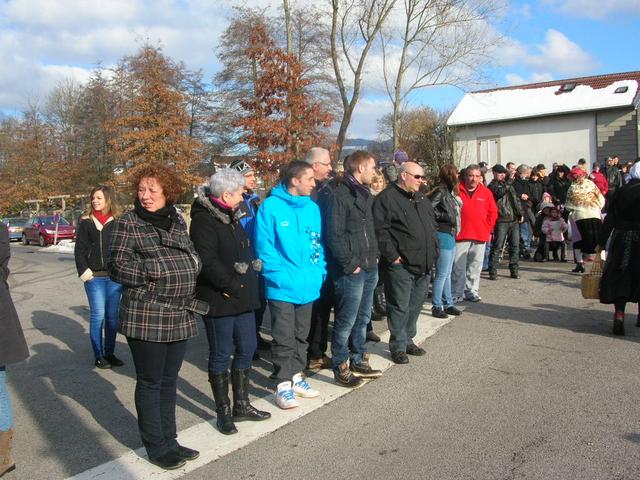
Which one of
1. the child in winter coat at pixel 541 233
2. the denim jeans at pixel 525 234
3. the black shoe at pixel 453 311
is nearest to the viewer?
the black shoe at pixel 453 311

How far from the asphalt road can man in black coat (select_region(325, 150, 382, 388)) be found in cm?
41

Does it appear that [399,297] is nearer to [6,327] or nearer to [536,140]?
[6,327]

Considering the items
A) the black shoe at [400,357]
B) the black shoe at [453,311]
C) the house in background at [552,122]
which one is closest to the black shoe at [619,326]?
the black shoe at [453,311]

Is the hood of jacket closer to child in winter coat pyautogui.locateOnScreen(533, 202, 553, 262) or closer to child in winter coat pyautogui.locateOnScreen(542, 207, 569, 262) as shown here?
child in winter coat pyautogui.locateOnScreen(542, 207, 569, 262)

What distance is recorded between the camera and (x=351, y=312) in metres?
5.36

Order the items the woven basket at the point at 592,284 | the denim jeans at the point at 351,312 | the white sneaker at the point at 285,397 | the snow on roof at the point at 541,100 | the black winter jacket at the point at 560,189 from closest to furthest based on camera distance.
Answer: the white sneaker at the point at 285,397 → the denim jeans at the point at 351,312 → the woven basket at the point at 592,284 → the black winter jacket at the point at 560,189 → the snow on roof at the point at 541,100

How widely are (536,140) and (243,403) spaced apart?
29838 millimetres

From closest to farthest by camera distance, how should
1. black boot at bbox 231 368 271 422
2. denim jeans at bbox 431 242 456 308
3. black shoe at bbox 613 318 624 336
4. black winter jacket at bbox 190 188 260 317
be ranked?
black winter jacket at bbox 190 188 260 317, black boot at bbox 231 368 271 422, black shoe at bbox 613 318 624 336, denim jeans at bbox 431 242 456 308

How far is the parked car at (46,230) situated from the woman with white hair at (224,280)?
29.4 metres

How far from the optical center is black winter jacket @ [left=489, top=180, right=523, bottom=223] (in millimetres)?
10258

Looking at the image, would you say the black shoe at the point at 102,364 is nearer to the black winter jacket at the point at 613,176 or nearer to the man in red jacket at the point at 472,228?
the man in red jacket at the point at 472,228

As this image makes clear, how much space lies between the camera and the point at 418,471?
3756mm

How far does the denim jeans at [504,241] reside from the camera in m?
10.3

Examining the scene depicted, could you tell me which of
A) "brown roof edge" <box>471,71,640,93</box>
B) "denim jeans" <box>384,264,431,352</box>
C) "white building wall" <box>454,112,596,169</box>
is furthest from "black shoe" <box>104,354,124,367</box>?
"brown roof edge" <box>471,71,640,93</box>
